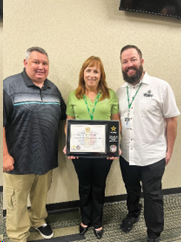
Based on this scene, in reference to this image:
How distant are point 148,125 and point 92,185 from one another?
0.73 metres

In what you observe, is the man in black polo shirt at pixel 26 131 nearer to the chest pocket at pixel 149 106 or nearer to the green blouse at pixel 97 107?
the green blouse at pixel 97 107

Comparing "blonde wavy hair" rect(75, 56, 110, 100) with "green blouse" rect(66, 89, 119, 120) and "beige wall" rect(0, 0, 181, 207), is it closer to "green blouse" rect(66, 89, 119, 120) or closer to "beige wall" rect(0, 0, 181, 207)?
"green blouse" rect(66, 89, 119, 120)

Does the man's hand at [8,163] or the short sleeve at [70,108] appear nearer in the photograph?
the man's hand at [8,163]

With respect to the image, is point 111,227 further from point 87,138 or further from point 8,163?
point 8,163

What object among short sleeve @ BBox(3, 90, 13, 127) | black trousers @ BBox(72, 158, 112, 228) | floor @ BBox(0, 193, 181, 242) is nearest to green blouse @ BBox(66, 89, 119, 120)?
black trousers @ BBox(72, 158, 112, 228)

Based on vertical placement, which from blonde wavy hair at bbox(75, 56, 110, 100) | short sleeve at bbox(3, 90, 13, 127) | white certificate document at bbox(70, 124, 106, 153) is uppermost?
blonde wavy hair at bbox(75, 56, 110, 100)

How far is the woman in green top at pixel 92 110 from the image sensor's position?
143cm

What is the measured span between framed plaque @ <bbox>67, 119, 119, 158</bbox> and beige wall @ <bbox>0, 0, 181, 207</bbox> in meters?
0.53

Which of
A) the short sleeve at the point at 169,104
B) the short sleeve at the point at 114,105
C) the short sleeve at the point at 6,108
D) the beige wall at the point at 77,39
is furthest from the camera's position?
the beige wall at the point at 77,39

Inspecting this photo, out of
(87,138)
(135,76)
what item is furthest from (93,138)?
(135,76)

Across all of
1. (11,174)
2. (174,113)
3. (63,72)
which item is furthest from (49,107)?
(174,113)

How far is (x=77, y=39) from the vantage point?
5.57 feet

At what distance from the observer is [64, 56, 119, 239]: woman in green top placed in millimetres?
1435

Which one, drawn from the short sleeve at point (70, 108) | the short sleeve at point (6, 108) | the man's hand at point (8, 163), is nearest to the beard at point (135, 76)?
the short sleeve at point (70, 108)
